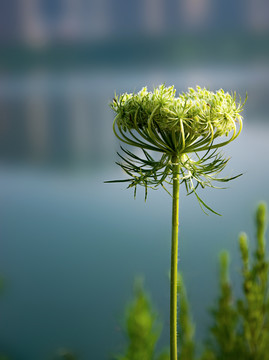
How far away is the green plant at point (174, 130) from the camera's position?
76 centimetres

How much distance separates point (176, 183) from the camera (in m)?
0.81

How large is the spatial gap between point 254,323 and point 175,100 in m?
0.95

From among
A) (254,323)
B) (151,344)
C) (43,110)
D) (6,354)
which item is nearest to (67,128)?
(43,110)

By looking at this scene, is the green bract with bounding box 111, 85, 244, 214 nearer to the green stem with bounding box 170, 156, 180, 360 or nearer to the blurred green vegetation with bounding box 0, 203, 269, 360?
the green stem with bounding box 170, 156, 180, 360

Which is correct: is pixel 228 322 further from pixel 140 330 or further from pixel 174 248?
pixel 174 248

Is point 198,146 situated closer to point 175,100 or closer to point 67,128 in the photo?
point 175,100

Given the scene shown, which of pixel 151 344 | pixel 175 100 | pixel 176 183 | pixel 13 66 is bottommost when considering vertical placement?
pixel 151 344

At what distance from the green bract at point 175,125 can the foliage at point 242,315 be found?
61 cm

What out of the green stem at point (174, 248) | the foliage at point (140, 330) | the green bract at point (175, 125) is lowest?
the foliage at point (140, 330)

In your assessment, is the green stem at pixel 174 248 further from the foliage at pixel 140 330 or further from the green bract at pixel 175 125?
the foliage at pixel 140 330

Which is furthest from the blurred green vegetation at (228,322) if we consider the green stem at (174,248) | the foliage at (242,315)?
the green stem at (174,248)

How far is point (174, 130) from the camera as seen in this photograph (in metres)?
0.77

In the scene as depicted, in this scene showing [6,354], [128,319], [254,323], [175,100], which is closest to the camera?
[175,100]

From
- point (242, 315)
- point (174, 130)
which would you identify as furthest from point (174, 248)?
point (242, 315)
